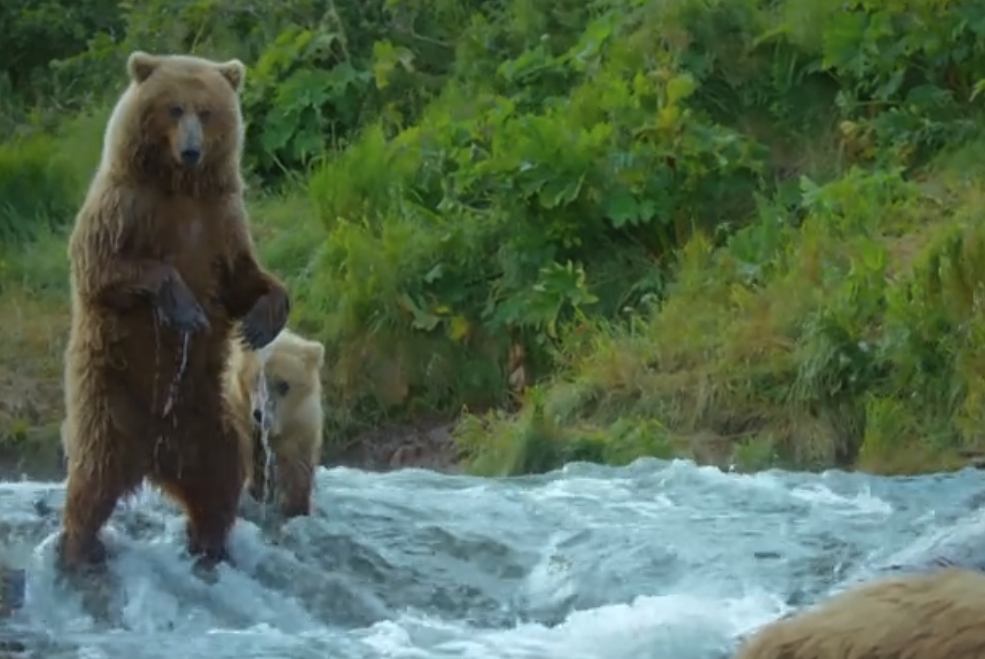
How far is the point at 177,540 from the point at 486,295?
424cm

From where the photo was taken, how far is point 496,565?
6664 mm

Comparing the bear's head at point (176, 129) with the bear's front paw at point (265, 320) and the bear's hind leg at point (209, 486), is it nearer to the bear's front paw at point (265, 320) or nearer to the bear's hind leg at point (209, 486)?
the bear's front paw at point (265, 320)

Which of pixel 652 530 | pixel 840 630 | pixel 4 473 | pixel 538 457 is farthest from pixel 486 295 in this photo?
pixel 840 630

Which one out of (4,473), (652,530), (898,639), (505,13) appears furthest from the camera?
(505,13)

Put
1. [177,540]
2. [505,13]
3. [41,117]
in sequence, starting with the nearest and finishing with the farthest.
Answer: [177,540] < [505,13] < [41,117]

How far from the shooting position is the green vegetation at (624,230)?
9.00 metres

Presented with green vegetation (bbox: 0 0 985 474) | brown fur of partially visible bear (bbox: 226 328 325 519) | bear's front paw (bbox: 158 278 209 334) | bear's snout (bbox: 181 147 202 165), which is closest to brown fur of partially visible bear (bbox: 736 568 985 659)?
bear's front paw (bbox: 158 278 209 334)

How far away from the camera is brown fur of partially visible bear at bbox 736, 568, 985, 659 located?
9.36 feet

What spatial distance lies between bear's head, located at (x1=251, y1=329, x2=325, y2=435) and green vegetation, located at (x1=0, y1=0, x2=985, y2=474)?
206 cm

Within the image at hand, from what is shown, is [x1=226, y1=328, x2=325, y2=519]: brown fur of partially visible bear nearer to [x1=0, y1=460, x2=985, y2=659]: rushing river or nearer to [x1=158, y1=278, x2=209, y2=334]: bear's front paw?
[x1=0, y1=460, x2=985, y2=659]: rushing river

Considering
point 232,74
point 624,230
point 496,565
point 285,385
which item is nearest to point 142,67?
point 232,74

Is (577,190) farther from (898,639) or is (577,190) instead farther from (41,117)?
(898,639)

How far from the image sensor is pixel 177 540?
645 cm

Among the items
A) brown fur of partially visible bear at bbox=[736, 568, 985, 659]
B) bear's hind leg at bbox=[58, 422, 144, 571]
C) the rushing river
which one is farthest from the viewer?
bear's hind leg at bbox=[58, 422, 144, 571]
